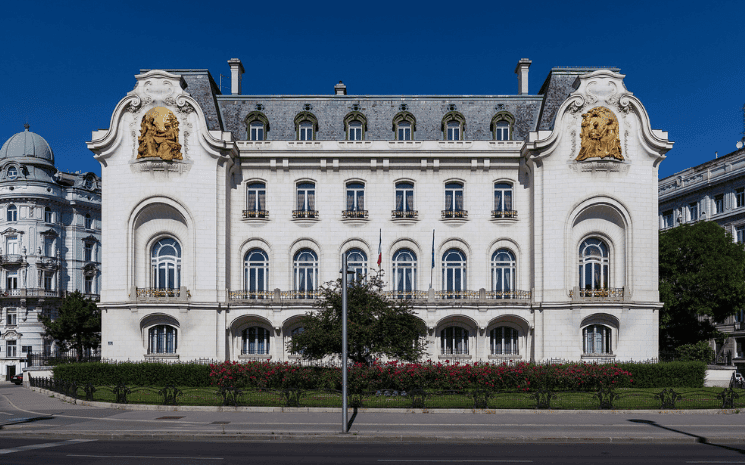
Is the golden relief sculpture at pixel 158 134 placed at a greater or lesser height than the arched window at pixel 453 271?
greater

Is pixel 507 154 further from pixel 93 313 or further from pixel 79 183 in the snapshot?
pixel 79 183

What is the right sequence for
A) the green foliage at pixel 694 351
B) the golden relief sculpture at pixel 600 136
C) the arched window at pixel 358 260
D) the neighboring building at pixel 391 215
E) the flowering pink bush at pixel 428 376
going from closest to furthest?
the flowering pink bush at pixel 428 376
the golden relief sculpture at pixel 600 136
the neighboring building at pixel 391 215
the arched window at pixel 358 260
the green foliage at pixel 694 351

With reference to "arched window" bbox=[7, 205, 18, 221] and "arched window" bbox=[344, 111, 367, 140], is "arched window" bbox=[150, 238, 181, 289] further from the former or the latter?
"arched window" bbox=[7, 205, 18, 221]

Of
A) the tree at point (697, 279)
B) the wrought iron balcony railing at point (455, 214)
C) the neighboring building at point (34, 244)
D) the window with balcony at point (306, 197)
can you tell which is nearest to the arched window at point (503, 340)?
the wrought iron balcony railing at point (455, 214)

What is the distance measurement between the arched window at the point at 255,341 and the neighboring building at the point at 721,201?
41811 millimetres

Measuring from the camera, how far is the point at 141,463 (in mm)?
16469

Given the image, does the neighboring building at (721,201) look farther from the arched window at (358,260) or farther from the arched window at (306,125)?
the arched window at (306,125)

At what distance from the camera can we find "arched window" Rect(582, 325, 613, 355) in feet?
132

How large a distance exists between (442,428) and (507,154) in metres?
23.7

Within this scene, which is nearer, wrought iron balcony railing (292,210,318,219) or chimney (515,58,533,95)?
wrought iron balcony railing (292,210,318,219)

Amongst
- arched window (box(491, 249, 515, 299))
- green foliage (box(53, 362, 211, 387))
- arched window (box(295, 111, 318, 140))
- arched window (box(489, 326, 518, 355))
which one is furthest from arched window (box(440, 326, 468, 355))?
arched window (box(295, 111, 318, 140))

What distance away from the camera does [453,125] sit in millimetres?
44312

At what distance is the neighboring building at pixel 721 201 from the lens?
2437 inches

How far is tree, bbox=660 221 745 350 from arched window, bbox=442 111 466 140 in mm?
16810
